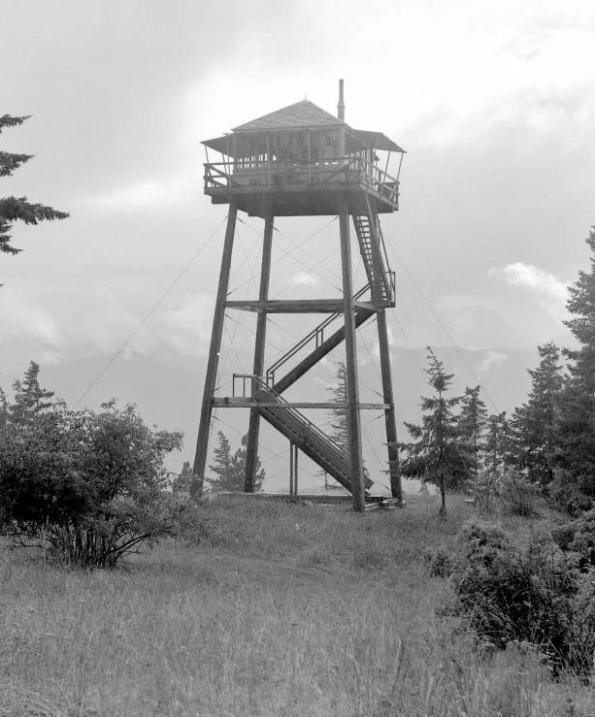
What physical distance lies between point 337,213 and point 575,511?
1316 cm

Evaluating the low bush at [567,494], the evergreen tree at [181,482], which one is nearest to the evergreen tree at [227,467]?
the low bush at [567,494]

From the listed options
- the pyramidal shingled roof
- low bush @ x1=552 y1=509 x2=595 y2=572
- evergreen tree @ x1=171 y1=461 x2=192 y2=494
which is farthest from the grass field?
the pyramidal shingled roof

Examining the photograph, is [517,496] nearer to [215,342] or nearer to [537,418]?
[537,418]

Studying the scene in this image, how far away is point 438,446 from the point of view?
107ft

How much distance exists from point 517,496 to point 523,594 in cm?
2665

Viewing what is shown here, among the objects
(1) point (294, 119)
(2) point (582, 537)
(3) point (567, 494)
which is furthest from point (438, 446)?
(2) point (582, 537)

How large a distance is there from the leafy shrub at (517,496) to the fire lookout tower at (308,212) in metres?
5.48

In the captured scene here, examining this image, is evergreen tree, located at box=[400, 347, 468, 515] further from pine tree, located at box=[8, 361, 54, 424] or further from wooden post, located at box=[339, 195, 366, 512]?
pine tree, located at box=[8, 361, 54, 424]

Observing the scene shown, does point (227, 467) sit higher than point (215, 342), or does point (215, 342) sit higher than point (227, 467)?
point (227, 467)

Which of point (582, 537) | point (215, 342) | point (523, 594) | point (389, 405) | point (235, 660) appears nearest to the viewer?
point (235, 660)

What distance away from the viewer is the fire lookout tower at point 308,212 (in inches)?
1245

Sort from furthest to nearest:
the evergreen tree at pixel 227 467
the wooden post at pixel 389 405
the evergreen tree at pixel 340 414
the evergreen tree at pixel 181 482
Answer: the evergreen tree at pixel 227 467
the evergreen tree at pixel 340 414
the wooden post at pixel 389 405
the evergreen tree at pixel 181 482

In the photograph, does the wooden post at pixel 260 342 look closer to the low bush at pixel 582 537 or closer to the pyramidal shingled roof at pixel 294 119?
the pyramidal shingled roof at pixel 294 119

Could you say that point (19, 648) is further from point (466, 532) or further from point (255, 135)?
point (255, 135)
